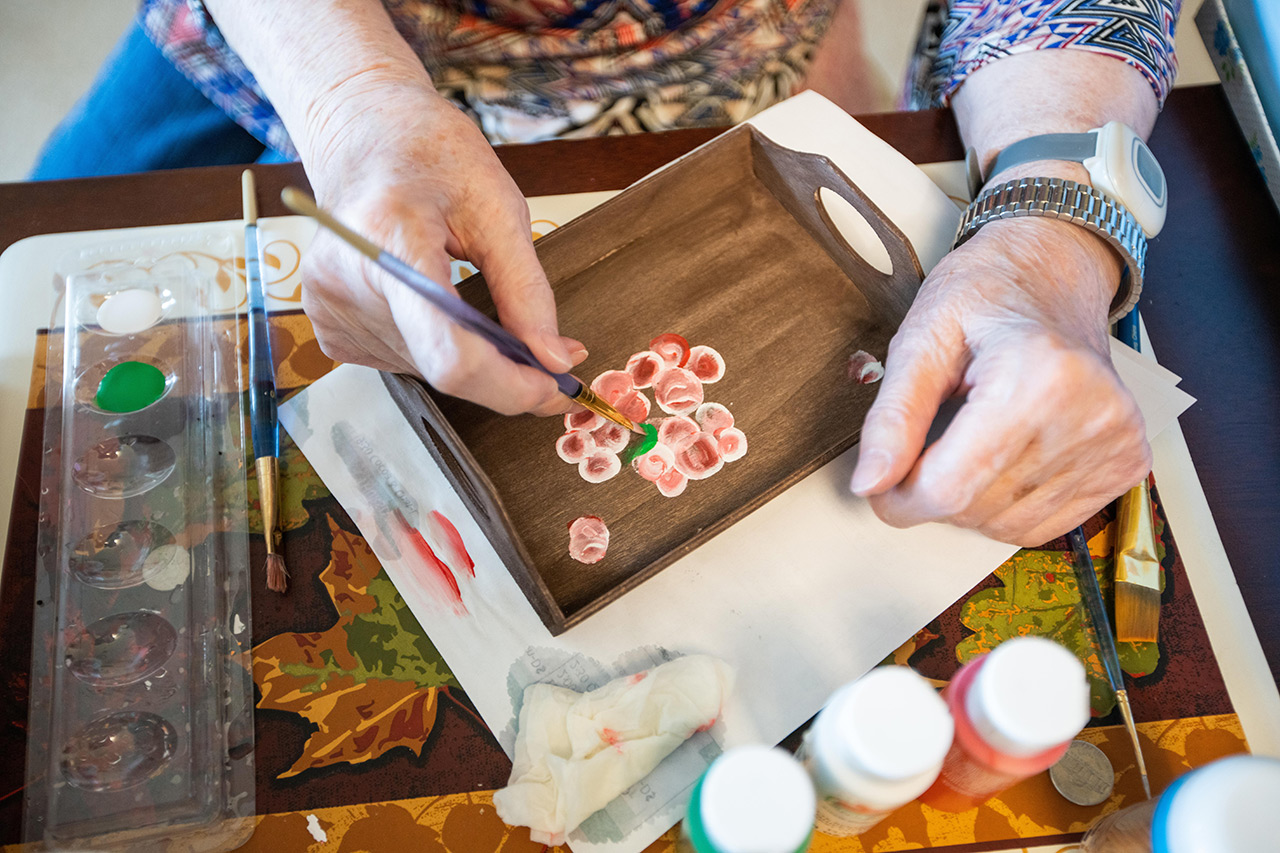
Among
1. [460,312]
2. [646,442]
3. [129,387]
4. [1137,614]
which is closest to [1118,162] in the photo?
[1137,614]

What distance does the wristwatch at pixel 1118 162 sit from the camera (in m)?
0.81

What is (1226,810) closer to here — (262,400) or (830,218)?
(830,218)

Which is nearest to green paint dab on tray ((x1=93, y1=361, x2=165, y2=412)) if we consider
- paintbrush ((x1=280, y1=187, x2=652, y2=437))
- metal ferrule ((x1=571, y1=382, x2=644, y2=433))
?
paintbrush ((x1=280, y1=187, x2=652, y2=437))

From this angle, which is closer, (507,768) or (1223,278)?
(507,768)

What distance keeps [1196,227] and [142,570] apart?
3.88ft

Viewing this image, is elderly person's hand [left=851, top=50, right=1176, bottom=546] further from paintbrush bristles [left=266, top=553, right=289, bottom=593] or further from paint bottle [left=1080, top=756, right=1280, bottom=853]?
paintbrush bristles [left=266, top=553, right=289, bottom=593]

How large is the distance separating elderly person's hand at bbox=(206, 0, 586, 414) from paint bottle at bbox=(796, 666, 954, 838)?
36 cm

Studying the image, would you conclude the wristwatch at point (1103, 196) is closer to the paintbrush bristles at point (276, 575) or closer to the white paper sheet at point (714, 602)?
the white paper sheet at point (714, 602)

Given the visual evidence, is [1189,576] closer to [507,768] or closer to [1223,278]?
[1223,278]

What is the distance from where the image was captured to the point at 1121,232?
0.79 metres

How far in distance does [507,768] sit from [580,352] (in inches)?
15.2

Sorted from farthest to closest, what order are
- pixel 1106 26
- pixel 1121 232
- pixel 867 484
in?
pixel 1106 26
pixel 1121 232
pixel 867 484

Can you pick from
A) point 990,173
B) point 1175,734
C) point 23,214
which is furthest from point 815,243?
point 23,214

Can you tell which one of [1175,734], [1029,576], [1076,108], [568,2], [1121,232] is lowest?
[1175,734]
